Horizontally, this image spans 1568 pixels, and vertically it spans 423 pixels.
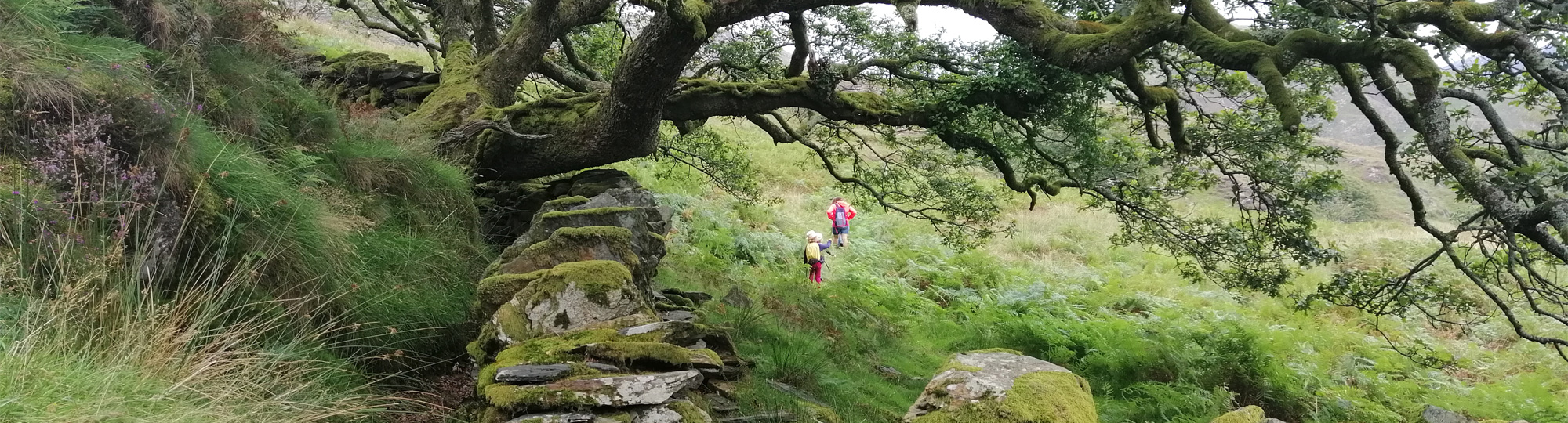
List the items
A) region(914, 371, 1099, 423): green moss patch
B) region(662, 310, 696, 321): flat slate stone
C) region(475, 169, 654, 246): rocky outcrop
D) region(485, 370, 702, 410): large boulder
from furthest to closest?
region(475, 169, 654, 246): rocky outcrop < region(662, 310, 696, 321): flat slate stone < region(914, 371, 1099, 423): green moss patch < region(485, 370, 702, 410): large boulder

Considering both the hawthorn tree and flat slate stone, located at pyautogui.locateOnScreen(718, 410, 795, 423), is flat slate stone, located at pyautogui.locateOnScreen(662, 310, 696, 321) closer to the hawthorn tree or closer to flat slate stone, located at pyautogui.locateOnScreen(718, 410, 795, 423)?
flat slate stone, located at pyautogui.locateOnScreen(718, 410, 795, 423)

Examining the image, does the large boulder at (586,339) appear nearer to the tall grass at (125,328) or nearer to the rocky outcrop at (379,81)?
the tall grass at (125,328)

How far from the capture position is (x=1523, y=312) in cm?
1355

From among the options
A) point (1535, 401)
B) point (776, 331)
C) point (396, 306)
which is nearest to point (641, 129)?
point (776, 331)

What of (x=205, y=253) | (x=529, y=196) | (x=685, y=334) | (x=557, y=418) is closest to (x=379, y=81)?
(x=529, y=196)

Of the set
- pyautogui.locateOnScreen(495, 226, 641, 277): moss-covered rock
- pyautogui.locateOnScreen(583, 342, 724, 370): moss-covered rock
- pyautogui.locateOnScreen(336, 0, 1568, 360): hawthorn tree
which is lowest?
pyautogui.locateOnScreen(583, 342, 724, 370): moss-covered rock

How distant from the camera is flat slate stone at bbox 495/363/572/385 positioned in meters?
2.98

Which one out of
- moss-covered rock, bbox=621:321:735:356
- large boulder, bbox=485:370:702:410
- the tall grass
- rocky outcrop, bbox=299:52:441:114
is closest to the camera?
the tall grass

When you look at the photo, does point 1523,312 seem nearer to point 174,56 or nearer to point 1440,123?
point 1440,123

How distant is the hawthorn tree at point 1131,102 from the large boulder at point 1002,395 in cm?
211

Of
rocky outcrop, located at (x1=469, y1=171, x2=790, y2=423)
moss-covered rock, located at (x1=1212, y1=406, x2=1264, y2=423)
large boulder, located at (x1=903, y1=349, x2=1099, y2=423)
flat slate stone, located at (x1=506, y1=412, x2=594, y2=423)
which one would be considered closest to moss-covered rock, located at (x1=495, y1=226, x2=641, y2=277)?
rocky outcrop, located at (x1=469, y1=171, x2=790, y2=423)

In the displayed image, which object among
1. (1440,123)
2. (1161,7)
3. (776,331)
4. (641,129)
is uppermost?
(1161,7)

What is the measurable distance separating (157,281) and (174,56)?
240cm

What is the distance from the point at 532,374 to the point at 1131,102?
5854mm
